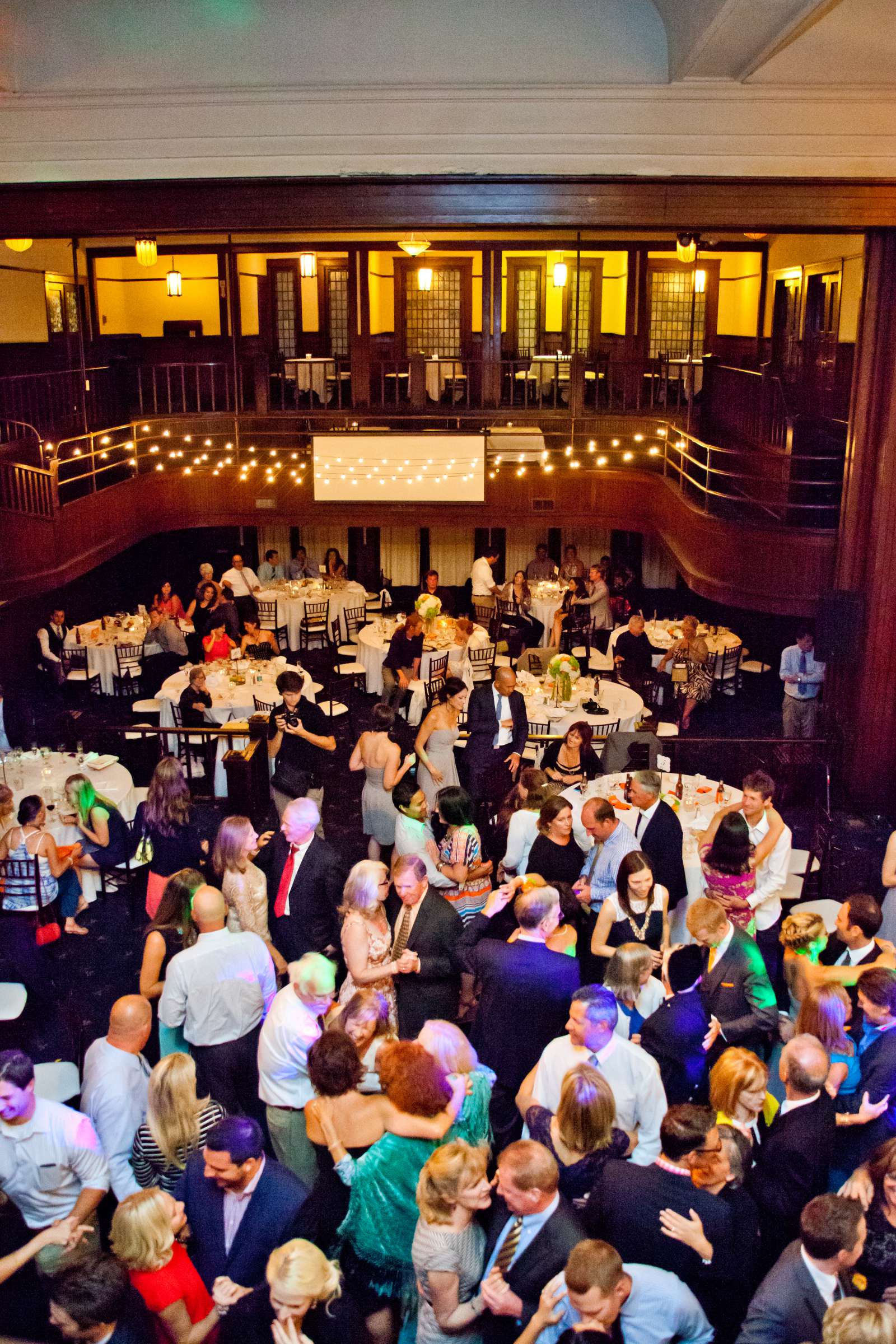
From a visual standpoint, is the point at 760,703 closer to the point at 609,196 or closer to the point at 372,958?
the point at 609,196

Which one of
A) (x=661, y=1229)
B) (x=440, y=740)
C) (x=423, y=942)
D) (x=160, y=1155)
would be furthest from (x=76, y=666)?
(x=661, y=1229)

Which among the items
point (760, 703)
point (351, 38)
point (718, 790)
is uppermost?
point (351, 38)

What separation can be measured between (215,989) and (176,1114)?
802 millimetres

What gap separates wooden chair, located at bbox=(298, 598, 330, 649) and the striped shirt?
9439mm

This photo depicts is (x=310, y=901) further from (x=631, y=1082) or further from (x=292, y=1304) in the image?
(x=292, y=1304)

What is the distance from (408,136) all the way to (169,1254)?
7217 mm

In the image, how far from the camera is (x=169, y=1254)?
11.2 ft

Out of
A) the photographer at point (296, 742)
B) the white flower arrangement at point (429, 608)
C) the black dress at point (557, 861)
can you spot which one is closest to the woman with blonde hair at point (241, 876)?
the black dress at point (557, 861)

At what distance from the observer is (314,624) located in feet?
44.8

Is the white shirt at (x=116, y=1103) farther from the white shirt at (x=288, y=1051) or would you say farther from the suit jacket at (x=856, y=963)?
the suit jacket at (x=856, y=963)

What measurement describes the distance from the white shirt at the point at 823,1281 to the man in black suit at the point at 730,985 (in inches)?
54.7

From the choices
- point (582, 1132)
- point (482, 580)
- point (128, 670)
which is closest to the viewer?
point (582, 1132)

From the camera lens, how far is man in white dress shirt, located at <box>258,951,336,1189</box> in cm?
438

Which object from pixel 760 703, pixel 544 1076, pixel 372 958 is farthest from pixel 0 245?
pixel 544 1076
